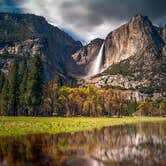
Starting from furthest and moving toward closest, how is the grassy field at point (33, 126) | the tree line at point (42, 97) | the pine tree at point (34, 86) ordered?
the tree line at point (42, 97) < the pine tree at point (34, 86) < the grassy field at point (33, 126)

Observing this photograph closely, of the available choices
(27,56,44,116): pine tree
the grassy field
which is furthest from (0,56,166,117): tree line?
the grassy field

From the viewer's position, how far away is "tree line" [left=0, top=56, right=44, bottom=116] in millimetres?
94000

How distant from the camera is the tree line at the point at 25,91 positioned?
94.0 meters

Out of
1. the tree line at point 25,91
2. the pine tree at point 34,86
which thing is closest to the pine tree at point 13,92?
the tree line at point 25,91

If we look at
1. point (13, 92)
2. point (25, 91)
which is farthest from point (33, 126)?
point (13, 92)

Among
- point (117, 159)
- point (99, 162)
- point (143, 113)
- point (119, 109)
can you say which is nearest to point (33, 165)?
point (99, 162)

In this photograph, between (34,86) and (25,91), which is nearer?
(34,86)

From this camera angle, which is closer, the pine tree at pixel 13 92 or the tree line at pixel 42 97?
the tree line at pixel 42 97

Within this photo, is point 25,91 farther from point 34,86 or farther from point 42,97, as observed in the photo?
point 42,97

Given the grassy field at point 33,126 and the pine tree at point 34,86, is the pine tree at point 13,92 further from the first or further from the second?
the grassy field at point 33,126

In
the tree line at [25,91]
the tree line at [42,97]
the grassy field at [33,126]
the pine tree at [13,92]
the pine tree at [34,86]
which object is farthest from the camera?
the pine tree at [13,92]

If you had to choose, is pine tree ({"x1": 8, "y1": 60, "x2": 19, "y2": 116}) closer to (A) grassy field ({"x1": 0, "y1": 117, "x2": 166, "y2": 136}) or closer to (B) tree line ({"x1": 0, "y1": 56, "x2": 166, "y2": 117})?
(B) tree line ({"x1": 0, "y1": 56, "x2": 166, "y2": 117})

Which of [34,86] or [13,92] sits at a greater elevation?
[34,86]

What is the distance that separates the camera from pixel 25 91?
10081cm
